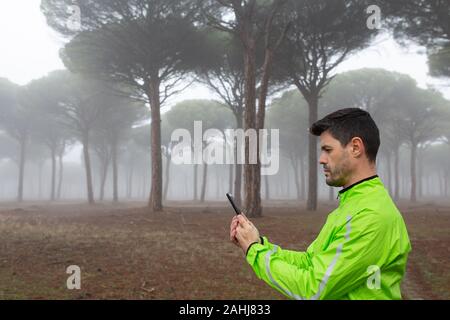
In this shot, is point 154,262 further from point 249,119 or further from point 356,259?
point 249,119

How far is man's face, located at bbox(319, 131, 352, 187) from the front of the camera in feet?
6.21

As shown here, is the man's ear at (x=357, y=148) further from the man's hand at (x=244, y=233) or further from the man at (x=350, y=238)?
the man's hand at (x=244, y=233)

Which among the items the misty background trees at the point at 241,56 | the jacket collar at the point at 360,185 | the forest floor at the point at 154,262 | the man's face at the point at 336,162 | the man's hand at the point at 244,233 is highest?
the misty background trees at the point at 241,56

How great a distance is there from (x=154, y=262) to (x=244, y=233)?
253 inches

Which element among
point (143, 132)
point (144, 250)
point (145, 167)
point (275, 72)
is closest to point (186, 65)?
point (275, 72)

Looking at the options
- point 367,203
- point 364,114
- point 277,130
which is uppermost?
point 277,130

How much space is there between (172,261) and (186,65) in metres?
17.0

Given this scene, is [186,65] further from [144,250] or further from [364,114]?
[364,114]

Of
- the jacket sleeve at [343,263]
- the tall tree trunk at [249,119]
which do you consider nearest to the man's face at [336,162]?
the jacket sleeve at [343,263]

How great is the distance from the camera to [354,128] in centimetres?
191

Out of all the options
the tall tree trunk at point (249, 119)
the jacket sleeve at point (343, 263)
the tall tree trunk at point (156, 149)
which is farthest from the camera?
the tall tree trunk at point (156, 149)

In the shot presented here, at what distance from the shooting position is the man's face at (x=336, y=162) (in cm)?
189

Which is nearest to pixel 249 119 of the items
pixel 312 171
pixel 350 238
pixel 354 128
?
pixel 312 171
